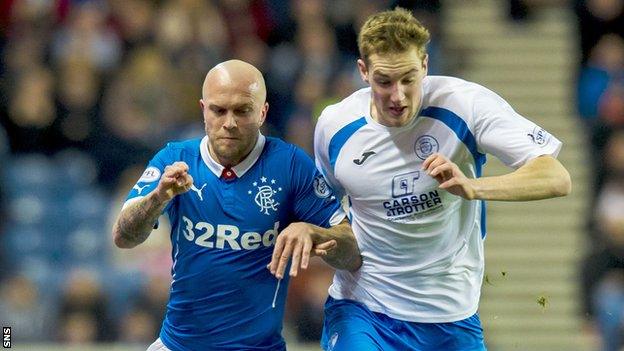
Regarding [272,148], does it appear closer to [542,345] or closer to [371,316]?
[371,316]

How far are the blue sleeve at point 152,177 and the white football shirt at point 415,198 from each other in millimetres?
766

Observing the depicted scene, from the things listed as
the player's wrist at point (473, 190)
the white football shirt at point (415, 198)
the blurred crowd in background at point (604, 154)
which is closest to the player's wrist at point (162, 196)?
the white football shirt at point (415, 198)

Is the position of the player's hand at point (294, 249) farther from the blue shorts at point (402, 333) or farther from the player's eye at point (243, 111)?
the blue shorts at point (402, 333)

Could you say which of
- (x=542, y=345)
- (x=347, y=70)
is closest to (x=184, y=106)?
(x=347, y=70)

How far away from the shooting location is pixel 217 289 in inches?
243

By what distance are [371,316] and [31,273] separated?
554cm

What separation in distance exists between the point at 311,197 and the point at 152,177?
751mm

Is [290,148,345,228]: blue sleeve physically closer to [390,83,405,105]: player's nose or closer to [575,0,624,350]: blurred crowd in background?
[390,83,405,105]: player's nose

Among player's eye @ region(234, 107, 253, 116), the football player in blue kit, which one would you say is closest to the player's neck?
the football player in blue kit

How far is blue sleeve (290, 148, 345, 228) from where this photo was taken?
620 centimetres

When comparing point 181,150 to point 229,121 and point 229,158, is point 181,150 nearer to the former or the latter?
point 229,158

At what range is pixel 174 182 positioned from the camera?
5.57 m

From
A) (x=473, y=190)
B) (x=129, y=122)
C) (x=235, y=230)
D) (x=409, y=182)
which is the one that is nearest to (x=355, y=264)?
(x=409, y=182)

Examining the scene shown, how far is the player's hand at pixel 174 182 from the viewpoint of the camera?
18.2 feet
